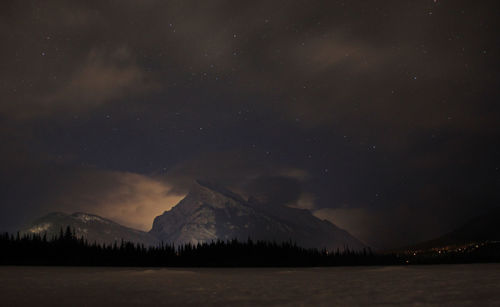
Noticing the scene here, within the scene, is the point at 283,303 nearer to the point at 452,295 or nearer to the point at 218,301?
the point at 218,301

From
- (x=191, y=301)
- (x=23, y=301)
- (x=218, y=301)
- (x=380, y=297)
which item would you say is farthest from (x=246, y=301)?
(x=23, y=301)

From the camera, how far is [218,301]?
90.2 ft

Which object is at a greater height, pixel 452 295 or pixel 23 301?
pixel 23 301

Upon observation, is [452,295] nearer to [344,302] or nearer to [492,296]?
[492,296]

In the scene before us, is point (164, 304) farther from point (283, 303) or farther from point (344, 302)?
point (344, 302)

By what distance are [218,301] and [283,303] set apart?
452cm

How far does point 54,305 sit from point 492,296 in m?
28.9

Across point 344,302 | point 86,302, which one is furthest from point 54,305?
point 344,302

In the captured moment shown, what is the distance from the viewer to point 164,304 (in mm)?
26438

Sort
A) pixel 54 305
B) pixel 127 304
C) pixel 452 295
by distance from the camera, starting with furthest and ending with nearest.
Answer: pixel 452 295 → pixel 127 304 → pixel 54 305

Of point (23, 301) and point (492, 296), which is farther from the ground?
point (23, 301)

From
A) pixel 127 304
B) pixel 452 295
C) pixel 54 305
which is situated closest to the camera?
pixel 54 305

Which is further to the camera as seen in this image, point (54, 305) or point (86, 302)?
point (86, 302)

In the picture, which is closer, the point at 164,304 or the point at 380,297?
the point at 164,304
